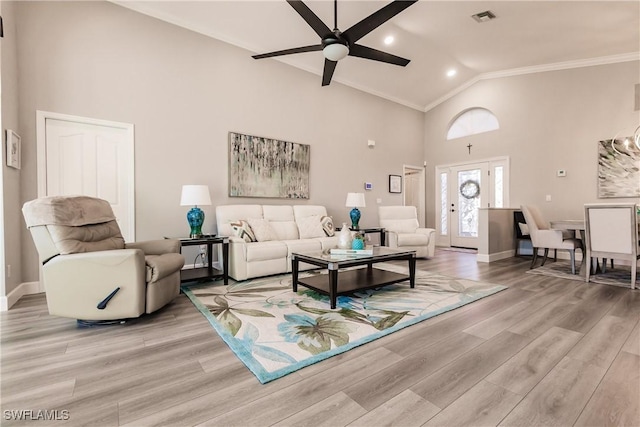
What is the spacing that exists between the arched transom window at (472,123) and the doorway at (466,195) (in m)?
0.72

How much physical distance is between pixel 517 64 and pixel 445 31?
200 cm

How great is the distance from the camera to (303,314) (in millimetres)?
2529

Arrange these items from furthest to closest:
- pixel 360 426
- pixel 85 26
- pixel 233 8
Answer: pixel 233 8
pixel 85 26
pixel 360 426

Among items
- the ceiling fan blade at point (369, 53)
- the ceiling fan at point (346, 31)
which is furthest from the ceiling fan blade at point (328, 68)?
the ceiling fan blade at point (369, 53)

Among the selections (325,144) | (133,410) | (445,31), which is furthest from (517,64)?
(133,410)

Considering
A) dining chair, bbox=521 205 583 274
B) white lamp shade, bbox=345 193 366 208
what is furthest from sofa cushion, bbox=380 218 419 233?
dining chair, bbox=521 205 583 274

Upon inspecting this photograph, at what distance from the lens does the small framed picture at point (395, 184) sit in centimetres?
681

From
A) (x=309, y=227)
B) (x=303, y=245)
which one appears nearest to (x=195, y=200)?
(x=303, y=245)

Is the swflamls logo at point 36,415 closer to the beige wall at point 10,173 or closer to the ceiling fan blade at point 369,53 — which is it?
the beige wall at point 10,173

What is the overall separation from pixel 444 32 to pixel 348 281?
433 centimetres

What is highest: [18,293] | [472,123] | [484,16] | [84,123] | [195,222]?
[484,16]

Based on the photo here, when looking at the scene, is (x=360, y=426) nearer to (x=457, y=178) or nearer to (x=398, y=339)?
(x=398, y=339)

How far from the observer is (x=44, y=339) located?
2078mm

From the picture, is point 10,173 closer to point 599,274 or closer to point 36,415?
point 36,415
